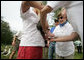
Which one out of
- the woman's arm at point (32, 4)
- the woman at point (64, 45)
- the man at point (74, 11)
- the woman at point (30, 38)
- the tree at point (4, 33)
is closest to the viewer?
the man at point (74, 11)

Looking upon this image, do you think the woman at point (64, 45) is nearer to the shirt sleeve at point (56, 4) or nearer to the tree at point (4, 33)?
the shirt sleeve at point (56, 4)

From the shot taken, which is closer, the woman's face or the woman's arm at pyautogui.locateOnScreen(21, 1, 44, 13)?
the woman's arm at pyautogui.locateOnScreen(21, 1, 44, 13)

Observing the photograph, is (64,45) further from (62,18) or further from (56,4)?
(56,4)

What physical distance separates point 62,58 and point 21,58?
163cm

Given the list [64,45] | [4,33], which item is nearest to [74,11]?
[64,45]

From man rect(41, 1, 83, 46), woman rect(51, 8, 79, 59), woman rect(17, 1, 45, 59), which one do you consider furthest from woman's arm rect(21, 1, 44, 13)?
woman rect(51, 8, 79, 59)

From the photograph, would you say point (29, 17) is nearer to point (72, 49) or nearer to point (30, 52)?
point (30, 52)

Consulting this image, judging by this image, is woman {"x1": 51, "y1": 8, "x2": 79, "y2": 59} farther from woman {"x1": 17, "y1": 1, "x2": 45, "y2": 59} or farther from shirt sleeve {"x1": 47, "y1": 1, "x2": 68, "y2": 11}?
shirt sleeve {"x1": 47, "y1": 1, "x2": 68, "y2": 11}

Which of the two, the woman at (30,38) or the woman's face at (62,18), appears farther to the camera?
the woman's face at (62,18)

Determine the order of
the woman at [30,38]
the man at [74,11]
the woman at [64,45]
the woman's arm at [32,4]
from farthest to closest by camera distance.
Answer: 1. the woman at [64,45]
2. the woman at [30,38]
3. the woman's arm at [32,4]
4. the man at [74,11]

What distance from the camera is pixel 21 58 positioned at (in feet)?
10.3

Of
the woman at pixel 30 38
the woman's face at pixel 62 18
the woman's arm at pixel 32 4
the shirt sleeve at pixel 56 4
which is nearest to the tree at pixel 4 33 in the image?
the woman's face at pixel 62 18

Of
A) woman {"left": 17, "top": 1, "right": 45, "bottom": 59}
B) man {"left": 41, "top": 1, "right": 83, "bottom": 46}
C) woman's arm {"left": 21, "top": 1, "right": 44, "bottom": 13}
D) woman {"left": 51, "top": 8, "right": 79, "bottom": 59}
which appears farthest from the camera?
woman {"left": 51, "top": 8, "right": 79, "bottom": 59}

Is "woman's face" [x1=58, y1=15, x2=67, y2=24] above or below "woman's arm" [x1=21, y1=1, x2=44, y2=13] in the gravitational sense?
below
